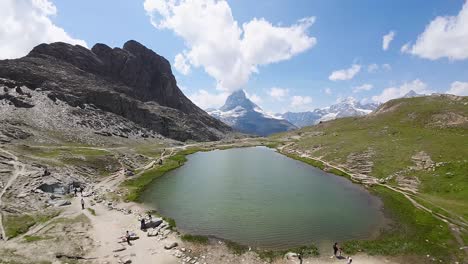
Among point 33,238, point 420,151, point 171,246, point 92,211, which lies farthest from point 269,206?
point 420,151

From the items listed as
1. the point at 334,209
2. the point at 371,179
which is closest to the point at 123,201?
the point at 334,209

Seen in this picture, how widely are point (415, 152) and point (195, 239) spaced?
81.2 metres

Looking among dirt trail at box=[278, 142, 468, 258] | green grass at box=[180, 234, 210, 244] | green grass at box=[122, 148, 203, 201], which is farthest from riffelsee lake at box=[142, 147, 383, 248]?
dirt trail at box=[278, 142, 468, 258]

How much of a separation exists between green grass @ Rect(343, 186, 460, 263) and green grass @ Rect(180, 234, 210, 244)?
71.0 feet

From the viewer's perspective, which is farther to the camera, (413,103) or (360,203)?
(413,103)

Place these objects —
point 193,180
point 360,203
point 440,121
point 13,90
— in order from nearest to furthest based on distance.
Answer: point 360,203
point 193,180
point 440,121
point 13,90

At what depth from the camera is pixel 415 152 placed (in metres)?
95.9

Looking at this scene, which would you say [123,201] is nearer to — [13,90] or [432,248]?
[432,248]

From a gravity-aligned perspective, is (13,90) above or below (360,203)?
above

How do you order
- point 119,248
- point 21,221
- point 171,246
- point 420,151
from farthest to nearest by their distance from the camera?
point 420,151, point 21,221, point 171,246, point 119,248

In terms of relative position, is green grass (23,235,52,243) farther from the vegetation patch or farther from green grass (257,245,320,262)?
green grass (257,245,320,262)

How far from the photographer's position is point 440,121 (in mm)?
134250

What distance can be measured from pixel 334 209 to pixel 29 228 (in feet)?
Answer: 188

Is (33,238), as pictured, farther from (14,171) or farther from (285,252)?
(285,252)
